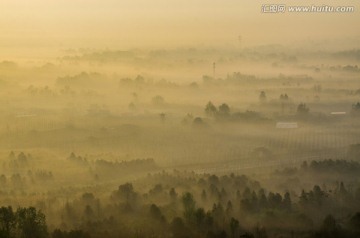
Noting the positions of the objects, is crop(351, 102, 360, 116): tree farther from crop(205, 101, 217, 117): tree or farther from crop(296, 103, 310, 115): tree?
crop(205, 101, 217, 117): tree

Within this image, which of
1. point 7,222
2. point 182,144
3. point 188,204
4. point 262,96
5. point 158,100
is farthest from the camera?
point 262,96

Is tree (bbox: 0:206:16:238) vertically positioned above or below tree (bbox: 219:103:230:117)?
below

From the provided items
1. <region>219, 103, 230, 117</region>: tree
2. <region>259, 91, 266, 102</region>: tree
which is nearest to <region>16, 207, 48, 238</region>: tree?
<region>219, 103, 230, 117</region>: tree

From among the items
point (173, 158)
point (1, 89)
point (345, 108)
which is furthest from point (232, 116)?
point (1, 89)

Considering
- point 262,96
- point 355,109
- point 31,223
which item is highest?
point 262,96

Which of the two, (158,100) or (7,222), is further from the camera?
(158,100)

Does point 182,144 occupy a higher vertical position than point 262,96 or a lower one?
lower

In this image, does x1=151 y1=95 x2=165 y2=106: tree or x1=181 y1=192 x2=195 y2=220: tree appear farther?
x1=151 y1=95 x2=165 y2=106: tree

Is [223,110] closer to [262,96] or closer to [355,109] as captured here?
[262,96]

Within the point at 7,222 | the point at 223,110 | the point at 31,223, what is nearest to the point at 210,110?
the point at 223,110

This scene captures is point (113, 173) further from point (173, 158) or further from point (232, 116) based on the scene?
point (232, 116)

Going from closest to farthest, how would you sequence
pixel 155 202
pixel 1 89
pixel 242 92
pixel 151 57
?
pixel 155 202
pixel 1 89
pixel 151 57
pixel 242 92
